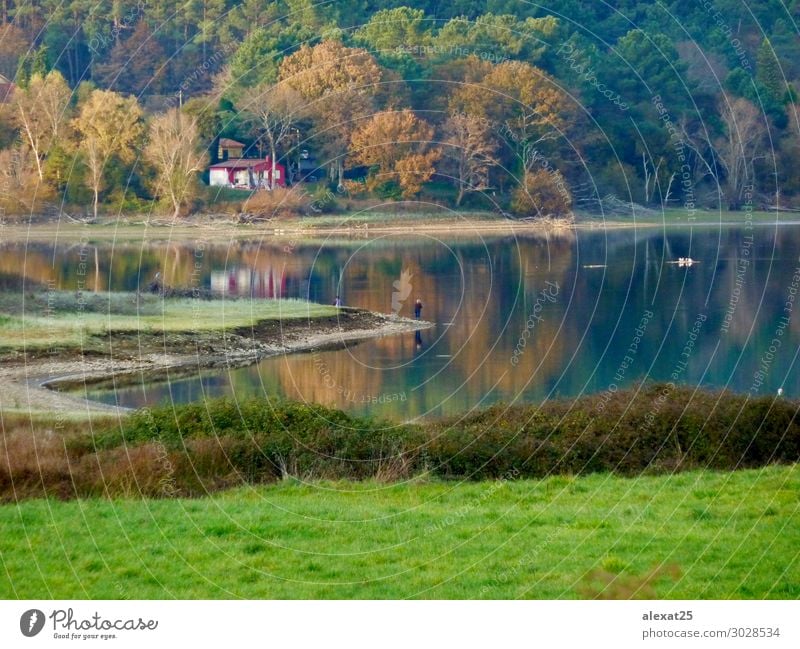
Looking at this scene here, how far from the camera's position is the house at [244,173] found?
130 ft

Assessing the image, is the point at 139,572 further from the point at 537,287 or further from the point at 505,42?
the point at 505,42

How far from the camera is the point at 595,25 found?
202 ft

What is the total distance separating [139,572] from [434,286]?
101 feet

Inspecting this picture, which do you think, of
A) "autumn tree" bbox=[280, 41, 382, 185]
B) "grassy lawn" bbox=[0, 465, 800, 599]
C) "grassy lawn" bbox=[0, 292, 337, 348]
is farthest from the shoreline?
"grassy lawn" bbox=[0, 465, 800, 599]

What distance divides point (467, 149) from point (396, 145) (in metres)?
2.32

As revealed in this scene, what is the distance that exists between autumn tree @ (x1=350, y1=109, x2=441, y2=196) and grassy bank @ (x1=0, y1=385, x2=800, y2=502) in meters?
24.5

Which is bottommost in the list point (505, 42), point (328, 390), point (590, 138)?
point (328, 390)

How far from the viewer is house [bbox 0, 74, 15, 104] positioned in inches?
1588

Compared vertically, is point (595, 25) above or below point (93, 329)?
above

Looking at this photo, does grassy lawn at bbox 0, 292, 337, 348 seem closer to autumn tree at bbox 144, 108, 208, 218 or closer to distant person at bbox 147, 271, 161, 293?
distant person at bbox 147, 271, 161, 293

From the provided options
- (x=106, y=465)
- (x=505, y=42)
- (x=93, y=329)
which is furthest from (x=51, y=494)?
(x=505, y=42)

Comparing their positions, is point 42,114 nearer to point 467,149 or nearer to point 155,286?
point 155,286

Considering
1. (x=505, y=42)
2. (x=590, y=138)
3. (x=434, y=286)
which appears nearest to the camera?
(x=434, y=286)

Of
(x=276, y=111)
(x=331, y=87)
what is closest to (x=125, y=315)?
(x=276, y=111)
